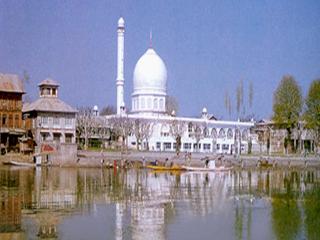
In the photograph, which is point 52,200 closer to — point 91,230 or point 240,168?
point 91,230

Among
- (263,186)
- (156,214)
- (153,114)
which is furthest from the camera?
(153,114)

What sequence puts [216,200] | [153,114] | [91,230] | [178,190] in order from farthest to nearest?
1. [153,114]
2. [178,190]
3. [216,200]
4. [91,230]

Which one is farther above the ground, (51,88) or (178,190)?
(51,88)

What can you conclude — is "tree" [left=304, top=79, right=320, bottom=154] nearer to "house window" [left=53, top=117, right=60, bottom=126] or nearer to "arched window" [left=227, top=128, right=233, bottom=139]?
"arched window" [left=227, top=128, right=233, bottom=139]

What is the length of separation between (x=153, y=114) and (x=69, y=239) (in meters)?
81.6

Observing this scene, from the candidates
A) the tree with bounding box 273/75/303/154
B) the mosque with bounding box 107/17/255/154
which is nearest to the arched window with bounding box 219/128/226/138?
the mosque with bounding box 107/17/255/154

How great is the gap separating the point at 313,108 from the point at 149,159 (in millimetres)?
24351

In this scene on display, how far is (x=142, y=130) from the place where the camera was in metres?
85.1

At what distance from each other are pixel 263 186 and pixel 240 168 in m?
26.6

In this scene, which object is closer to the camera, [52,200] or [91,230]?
[91,230]

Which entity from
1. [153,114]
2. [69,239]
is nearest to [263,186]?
[69,239]

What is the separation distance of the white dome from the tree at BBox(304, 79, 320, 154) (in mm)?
28916

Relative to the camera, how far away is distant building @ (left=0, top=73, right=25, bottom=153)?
71.7 m

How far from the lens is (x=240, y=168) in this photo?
66625mm
